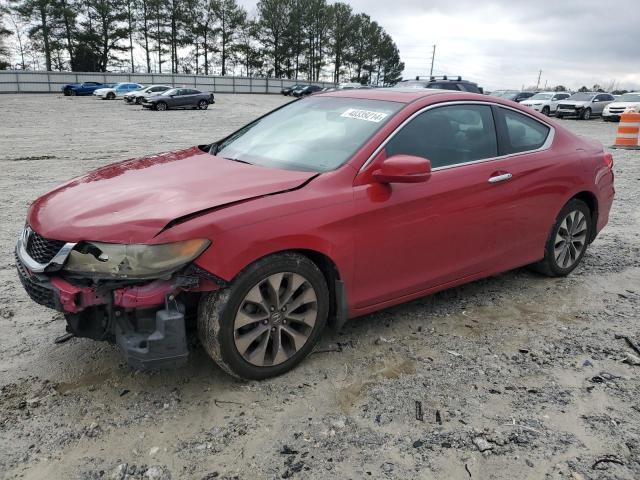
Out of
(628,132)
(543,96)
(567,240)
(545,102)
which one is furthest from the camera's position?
(543,96)

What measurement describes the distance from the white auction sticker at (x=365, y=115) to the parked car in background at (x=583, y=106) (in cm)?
3040

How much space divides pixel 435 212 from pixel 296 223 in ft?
3.59

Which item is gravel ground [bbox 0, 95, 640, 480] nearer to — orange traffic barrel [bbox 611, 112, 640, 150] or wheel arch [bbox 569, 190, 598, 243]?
wheel arch [bbox 569, 190, 598, 243]

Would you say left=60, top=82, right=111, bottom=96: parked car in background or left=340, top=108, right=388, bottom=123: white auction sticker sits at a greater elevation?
left=340, top=108, right=388, bottom=123: white auction sticker

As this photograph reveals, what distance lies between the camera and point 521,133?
174 inches

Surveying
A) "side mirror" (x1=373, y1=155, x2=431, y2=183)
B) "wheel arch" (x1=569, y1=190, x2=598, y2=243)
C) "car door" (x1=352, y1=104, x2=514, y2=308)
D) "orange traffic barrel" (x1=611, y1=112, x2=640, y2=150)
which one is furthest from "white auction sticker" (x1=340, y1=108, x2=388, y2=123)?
"orange traffic barrel" (x1=611, y1=112, x2=640, y2=150)

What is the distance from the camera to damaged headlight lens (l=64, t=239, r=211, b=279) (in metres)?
2.67

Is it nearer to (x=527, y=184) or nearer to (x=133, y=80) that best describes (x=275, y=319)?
(x=527, y=184)

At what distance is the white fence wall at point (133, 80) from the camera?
49.7 meters

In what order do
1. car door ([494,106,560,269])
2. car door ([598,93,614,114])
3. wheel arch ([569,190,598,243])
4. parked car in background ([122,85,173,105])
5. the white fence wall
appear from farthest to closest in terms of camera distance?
the white fence wall
parked car in background ([122,85,173,105])
car door ([598,93,614,114])
wheel arch ([569,190,598,243])
car door ([494,106,560,269])

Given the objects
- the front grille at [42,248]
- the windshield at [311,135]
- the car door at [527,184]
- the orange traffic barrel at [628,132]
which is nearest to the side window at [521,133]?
the car door at [527,184]

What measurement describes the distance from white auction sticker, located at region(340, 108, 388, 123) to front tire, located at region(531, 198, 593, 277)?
198cm

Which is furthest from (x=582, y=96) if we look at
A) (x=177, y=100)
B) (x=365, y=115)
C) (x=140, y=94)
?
(x=365, y=115)

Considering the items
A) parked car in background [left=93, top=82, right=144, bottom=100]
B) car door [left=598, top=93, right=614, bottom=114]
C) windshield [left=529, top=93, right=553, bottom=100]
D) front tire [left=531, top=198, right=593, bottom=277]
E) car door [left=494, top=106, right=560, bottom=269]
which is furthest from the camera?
parked car in background [left=93, top=82, right=144, bottom=100]
